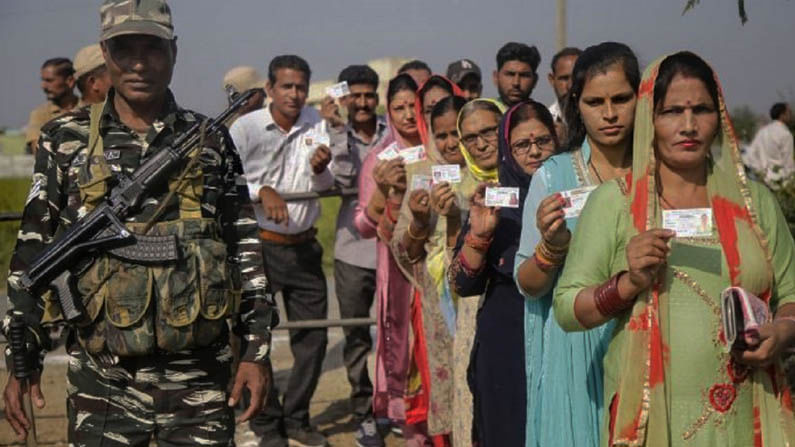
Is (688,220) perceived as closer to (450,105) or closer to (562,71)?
(450,105)

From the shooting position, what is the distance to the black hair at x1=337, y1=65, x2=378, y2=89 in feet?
28.0

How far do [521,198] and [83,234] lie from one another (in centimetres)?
173

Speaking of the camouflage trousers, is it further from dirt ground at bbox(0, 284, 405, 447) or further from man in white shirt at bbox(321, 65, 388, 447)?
man in white shirt at bbox(321, 65, 388, 447)

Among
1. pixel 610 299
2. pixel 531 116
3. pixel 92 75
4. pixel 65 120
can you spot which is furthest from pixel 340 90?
pixel 610 299

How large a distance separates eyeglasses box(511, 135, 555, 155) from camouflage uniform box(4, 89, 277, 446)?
1.30 metres

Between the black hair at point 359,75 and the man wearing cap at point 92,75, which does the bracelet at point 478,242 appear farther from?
the black hair at point 359,75

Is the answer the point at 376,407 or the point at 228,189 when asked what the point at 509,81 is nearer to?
the point at 376,407

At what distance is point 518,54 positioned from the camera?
26.4ft

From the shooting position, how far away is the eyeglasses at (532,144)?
485 centimetres

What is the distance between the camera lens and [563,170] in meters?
4.09

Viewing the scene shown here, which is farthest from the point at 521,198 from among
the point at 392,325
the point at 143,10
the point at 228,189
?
the point at 392,325

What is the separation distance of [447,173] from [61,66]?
4692mm

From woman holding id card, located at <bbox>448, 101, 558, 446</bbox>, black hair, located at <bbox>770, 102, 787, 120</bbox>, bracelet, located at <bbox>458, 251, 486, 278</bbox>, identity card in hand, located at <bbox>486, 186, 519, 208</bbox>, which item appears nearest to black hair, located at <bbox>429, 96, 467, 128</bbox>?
woman holding id card, located at <bbox>448, 101, 558, 446</bbox>

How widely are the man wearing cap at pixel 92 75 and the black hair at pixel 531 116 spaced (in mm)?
2904
